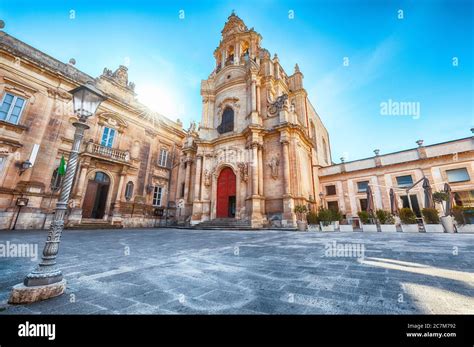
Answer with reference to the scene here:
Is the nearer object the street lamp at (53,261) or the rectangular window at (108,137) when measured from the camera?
the street lamp at (53,261)

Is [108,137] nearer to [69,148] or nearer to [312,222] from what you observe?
[69,148]

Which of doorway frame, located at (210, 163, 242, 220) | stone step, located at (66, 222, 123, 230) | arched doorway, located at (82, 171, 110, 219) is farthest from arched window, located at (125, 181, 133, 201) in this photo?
doorway frame, located at (210, 163, 242, 220)

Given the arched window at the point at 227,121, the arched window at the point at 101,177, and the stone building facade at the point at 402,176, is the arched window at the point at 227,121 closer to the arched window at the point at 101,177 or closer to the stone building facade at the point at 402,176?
the arched window at the point at 101,177

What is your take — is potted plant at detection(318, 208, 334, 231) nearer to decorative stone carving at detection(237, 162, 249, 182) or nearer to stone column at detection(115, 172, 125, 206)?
decorative stone carving at detection(237, 162, 249, 182)

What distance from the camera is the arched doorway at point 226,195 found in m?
16.1

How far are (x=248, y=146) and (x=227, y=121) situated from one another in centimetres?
489

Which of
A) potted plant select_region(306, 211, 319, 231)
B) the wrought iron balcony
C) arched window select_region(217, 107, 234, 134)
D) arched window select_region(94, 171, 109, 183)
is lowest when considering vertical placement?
potted plant select_region(306, 211, 319, 231)

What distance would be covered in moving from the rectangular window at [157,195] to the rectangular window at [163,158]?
2509 millimetres

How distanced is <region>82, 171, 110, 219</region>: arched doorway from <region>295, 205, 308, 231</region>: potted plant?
14529 mm

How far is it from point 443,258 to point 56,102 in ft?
65.7

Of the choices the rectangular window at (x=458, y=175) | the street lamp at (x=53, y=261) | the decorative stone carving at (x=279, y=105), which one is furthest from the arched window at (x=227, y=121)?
the rectangular window at (x=458, y=175)

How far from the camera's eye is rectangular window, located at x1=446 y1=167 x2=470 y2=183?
16.1 meters

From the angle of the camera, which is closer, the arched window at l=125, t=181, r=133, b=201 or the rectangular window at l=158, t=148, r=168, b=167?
the arched window at l=125, t=181, r=133, b=201

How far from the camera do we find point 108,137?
1587 centimetres
